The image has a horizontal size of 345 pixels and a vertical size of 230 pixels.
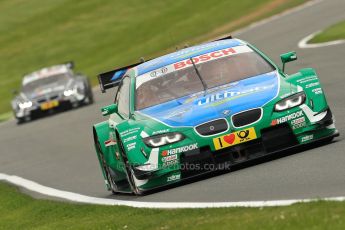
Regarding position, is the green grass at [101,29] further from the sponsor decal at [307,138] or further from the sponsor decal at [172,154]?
the sponsor decal at [172,154]

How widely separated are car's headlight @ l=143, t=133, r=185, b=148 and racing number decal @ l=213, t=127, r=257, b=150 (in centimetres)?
32

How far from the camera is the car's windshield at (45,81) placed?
29.5 m

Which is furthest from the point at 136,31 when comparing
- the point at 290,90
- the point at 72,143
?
the point at 290,90

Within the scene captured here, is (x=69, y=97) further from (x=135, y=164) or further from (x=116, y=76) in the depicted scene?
(x=135, y=164)

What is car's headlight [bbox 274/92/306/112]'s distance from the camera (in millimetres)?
10094

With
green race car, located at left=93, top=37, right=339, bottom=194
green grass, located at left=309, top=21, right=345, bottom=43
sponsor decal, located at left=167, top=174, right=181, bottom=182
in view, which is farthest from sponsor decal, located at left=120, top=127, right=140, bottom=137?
green grass, located at left=309, top=21, right=345, bottom=43

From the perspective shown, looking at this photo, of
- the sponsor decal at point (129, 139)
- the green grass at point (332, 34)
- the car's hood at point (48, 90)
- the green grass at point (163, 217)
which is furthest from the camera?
the car's hood at point (48, 90)

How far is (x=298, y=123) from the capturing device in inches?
400

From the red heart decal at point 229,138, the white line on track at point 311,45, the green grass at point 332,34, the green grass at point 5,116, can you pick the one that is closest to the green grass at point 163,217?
the red heart decal at point 229,138

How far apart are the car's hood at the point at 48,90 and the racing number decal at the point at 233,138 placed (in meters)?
18.8

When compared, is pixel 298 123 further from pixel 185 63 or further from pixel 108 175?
pixel 108 175

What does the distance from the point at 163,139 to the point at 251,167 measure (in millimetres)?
928

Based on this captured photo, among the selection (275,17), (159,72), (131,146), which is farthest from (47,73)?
(131,146)

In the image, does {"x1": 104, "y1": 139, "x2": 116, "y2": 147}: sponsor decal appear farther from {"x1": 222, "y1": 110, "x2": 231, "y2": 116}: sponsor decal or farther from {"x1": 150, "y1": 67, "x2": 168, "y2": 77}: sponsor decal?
{"x1": 222, "y1": 110, "x2": 231, "y2": 116}: sponsor decal
